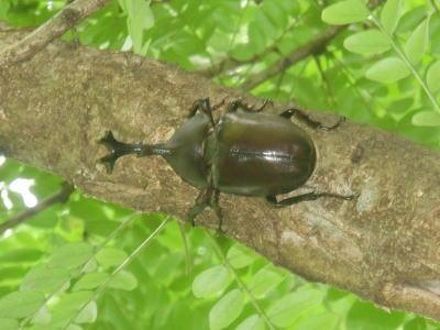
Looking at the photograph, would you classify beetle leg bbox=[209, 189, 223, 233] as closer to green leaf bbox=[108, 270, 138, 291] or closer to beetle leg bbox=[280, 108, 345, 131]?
beetle leg bbox=[280, 108, 345, 131]

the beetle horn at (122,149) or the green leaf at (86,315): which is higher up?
the beetle horn at (122,149)

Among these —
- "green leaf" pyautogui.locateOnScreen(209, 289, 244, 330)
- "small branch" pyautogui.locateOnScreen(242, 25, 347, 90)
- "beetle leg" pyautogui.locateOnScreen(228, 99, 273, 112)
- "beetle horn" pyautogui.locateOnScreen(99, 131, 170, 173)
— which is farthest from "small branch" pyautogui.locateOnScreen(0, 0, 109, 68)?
"small branch" pyautogui.locateOnScreen(242, 25, 347, 90)

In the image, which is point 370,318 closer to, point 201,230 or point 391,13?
point 201,230

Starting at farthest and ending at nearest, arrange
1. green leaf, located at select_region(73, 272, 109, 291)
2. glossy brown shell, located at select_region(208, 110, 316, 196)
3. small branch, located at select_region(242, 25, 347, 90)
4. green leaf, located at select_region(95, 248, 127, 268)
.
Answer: small branch, located at select_region(242, 25, 347, 90) → green leaf, located at select_region(95, 248, 127, 268) → green leaf, located at select_region(73, 272, 109, 291) → glossy brown shell, located at select_region(208, 110, 316, 196)

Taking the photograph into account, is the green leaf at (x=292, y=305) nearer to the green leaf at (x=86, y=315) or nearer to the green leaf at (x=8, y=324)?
the green leaf at (x=86, y=315)

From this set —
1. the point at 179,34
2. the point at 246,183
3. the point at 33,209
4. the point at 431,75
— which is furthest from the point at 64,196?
the point at 431,75

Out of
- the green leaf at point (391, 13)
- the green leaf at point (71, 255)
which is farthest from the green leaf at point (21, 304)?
the green leaf at point (391, 13)
